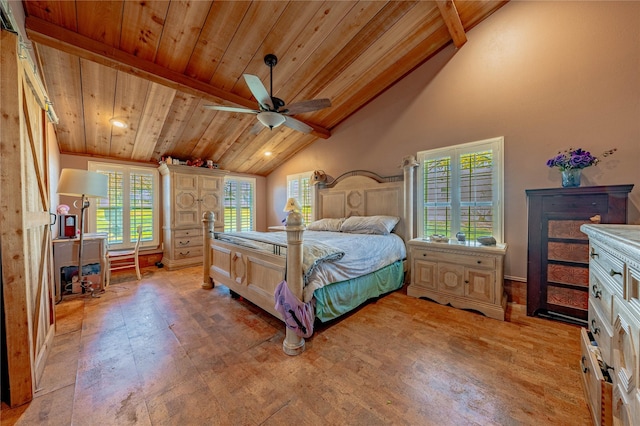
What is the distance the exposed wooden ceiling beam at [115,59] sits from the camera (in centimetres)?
225

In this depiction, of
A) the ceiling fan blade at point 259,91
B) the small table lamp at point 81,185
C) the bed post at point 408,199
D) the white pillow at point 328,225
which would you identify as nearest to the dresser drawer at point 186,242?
the small table lamp at point 81,185

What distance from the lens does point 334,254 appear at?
A: 7.60 ft

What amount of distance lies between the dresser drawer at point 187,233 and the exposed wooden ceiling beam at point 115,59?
2.65 meters

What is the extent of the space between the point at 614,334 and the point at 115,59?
4.48 m

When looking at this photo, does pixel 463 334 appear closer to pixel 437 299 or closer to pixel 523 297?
pixel 437 299

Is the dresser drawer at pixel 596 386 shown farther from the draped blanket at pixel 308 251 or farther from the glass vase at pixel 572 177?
the draped blanket at pixel 308 251

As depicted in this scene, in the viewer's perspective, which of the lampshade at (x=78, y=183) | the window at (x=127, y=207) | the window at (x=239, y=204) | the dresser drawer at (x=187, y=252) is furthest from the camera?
the window at (x=239, y=204)

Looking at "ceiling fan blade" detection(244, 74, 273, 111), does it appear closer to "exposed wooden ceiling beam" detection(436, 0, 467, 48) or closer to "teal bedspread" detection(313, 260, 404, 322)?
"teal bedspread" detection(313, 260, 404, 322)

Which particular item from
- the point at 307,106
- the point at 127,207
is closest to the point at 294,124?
the point at 307,106

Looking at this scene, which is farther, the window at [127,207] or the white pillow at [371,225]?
the window at [127,207]

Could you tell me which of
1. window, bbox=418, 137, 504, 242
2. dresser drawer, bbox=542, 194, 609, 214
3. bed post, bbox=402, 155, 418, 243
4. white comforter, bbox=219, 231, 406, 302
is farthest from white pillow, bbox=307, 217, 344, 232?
dresser drawer, bbox=542, 194, 609, 214

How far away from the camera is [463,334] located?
2.24 m

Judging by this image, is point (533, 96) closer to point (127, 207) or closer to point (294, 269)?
point (294, 269)

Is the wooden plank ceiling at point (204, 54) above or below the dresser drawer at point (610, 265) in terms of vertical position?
above
